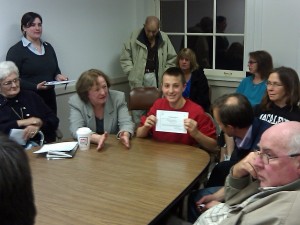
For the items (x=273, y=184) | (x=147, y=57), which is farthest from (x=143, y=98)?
(x=273, y=184)

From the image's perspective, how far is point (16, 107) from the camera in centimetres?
266

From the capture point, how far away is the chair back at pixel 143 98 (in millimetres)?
3098

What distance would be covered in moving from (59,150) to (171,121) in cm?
69

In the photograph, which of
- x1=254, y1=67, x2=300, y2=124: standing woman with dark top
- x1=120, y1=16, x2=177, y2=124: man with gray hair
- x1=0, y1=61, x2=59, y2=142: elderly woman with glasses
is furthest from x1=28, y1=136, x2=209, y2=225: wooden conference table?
x1=120, y1=16, x2=177, y2=124: man with gray hair

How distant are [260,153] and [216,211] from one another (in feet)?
1.13

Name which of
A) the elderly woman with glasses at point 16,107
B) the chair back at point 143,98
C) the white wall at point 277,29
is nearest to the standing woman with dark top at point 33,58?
the elderly woman with glasses at point 16,107

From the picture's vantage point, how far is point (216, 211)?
5.19 feet

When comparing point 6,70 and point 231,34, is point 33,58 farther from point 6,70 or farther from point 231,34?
point 231,34

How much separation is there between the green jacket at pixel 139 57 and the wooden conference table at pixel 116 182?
6.86 feet

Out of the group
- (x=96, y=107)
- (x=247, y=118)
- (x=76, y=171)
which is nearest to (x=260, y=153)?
(x=247, y=118)

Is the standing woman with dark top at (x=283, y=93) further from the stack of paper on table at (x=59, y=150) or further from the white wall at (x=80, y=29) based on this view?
the white wall at (x=80, y=29)

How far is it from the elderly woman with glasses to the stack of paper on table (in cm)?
42

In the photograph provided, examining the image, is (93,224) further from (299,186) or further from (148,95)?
(148,95)

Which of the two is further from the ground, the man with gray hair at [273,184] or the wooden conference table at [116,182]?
the man with gray hair at [273,184]
